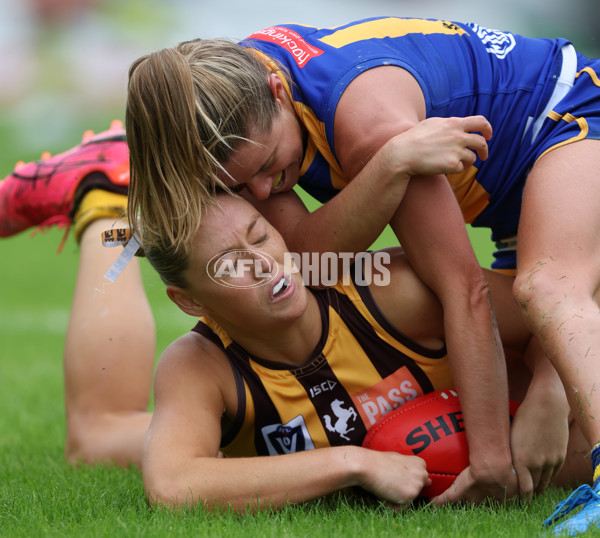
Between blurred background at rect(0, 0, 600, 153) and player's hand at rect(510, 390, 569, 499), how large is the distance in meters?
18.9

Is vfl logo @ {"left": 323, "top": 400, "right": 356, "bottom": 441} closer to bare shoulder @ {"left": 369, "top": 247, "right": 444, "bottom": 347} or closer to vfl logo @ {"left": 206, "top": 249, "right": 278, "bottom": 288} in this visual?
bare shoulder @ {"left": 369, "top": 247, "right": 444, "bottom": 347}

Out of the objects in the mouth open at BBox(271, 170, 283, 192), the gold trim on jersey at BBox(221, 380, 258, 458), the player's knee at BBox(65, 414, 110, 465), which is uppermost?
the mouth open at BBox(271, 170, 283, 192)

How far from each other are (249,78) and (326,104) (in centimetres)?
26

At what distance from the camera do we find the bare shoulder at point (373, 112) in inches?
108

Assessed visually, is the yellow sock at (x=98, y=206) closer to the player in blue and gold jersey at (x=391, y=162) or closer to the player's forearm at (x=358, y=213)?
the player in blue and gold jersey at (x=391, y=162)

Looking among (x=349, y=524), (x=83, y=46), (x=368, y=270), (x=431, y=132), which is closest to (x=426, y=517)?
(x=349, y=524)

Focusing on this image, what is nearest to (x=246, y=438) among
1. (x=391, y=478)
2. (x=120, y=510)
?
(x=120, y=510)

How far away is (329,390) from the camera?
3.03 meters

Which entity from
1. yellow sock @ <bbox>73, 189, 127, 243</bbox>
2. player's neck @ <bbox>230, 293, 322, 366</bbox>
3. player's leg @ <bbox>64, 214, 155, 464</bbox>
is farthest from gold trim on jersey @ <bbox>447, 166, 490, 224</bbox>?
yellow sock @ <bbox>73, 189, 127, 243</bbox>

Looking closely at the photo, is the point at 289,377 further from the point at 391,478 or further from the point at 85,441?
the point at 85,441

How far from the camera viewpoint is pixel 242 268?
285 centimetres

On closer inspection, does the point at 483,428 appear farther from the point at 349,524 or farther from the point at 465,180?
the point at 465,180

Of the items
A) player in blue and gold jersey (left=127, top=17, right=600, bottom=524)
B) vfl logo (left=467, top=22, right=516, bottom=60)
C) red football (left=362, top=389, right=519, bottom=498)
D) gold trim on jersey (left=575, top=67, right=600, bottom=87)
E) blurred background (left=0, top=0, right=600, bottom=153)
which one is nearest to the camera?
player in blue and gold jersey (left=127, top=17, right=600, bottom=524)

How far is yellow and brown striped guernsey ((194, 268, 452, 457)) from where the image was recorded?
300 cm
